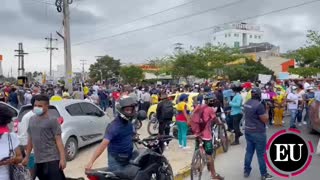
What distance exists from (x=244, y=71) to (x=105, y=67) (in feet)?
126

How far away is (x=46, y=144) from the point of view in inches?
207

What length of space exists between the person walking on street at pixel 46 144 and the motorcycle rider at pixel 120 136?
0.77 metres

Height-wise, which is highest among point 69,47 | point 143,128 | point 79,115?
point 69,47

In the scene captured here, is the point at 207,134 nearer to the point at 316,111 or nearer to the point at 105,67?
the point at 316,111

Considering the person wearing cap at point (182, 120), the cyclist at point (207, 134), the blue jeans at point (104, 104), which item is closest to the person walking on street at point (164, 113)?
the person wearing cap at point (182, 120)

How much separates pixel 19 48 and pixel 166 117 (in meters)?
54.4

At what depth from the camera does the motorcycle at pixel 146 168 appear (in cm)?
459

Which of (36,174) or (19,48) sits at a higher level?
(19,48)

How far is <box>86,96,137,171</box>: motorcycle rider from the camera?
15.8ft

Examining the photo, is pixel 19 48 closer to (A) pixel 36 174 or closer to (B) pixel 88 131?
(B) pixel 88 131

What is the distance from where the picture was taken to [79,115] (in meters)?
10.9

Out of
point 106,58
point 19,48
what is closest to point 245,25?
point 106,58

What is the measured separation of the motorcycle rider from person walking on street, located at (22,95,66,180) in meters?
0.77

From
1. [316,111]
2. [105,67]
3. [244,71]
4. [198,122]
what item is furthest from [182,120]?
[105,67]
